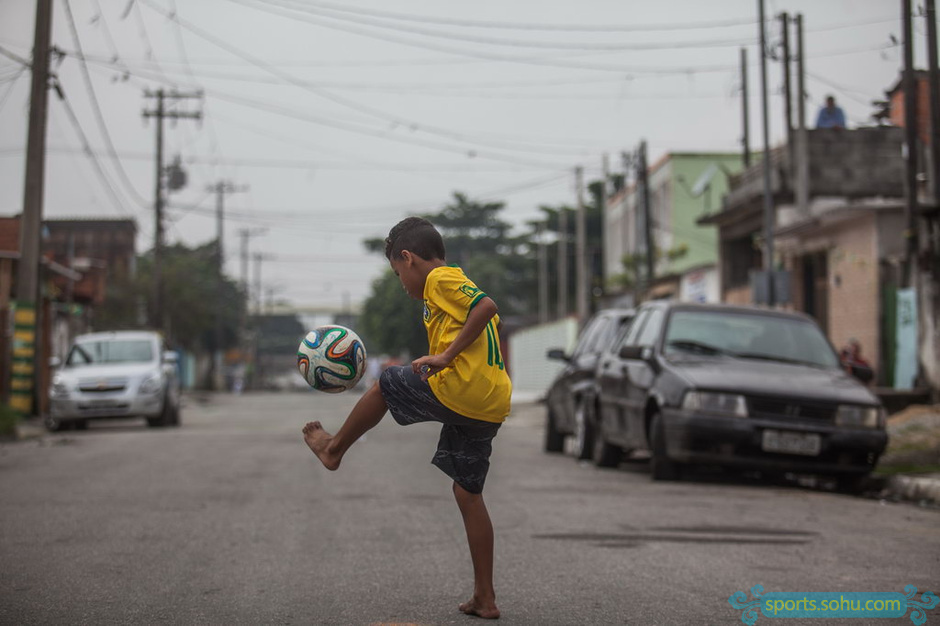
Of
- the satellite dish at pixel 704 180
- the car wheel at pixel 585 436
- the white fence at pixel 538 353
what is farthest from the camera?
the white fence at pixel 538 353

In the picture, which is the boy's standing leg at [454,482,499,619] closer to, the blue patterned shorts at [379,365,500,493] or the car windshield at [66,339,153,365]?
the blue patterned shorts at [379,365,500,493]

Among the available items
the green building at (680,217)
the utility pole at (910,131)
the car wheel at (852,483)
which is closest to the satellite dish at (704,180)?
the green building at (680,217)

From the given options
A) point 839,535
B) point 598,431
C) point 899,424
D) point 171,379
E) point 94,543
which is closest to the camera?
point 94,543

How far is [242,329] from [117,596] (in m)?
67.1

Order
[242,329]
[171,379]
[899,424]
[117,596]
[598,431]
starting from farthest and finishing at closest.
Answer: [242,329]
[171,379]
[899,424]
[598,431]
[117,596]

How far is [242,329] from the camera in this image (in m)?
71.1

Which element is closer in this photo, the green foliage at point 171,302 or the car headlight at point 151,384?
the car headlight at point 151,384

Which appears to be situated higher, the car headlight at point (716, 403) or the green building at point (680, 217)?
the green building at point (680, 217)

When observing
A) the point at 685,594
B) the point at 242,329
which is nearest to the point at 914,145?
the point at 685,594

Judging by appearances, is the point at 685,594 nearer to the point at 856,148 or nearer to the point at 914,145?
the point at 914,145

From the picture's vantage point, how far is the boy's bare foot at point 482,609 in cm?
455

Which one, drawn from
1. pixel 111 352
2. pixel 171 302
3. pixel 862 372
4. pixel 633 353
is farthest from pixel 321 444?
pixel 171 302

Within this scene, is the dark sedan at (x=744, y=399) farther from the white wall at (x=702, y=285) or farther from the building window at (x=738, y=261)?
the white wall at (x=702, y=285)

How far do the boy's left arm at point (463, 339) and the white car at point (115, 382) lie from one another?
16.2 meters
